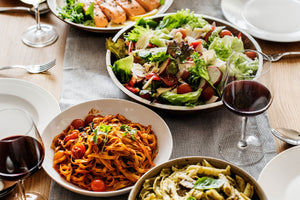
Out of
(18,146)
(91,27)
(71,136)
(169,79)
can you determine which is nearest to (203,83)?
(169,79)

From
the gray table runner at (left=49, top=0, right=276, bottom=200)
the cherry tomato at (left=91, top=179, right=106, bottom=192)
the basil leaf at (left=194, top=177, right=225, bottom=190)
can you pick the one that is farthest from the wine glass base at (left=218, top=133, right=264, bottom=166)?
the cherry tomato at (left=91, top=179, right=106, bottom=192)

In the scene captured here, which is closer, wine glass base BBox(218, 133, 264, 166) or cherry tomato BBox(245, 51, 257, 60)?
cherry tomato BBox(245, 51, 257, 60)

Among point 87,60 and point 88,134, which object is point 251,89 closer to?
point 88,134

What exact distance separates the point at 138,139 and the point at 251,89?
0.56m

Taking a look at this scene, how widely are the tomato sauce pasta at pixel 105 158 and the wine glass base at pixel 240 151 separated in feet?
1.25

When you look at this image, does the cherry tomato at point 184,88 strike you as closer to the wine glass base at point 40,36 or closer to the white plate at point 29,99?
the white plate at point 29,99

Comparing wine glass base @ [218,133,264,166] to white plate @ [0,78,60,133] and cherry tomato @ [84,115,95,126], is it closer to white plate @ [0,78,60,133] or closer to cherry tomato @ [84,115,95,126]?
cherry tomato @ [84,115,95,126]

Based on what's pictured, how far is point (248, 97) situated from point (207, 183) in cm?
47

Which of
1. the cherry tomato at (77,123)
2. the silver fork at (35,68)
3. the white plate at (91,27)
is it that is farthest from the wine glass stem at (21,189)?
the white plate at (91,27)

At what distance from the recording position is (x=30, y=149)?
4.43 feet

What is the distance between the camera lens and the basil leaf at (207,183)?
1.29 m

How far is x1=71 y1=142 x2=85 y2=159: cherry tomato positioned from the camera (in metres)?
1.65

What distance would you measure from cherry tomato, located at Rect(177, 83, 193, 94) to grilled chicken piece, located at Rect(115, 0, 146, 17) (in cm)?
94

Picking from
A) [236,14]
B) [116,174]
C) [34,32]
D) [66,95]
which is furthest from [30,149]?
[236,14]
